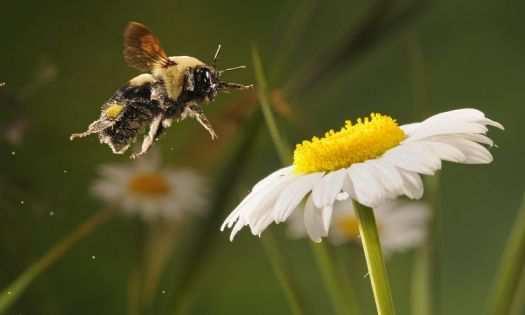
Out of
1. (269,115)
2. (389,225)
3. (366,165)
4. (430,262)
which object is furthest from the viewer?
(389,225)

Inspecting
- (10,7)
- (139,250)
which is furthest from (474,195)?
(10,7)

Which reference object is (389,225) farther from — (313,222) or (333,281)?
(313,222)

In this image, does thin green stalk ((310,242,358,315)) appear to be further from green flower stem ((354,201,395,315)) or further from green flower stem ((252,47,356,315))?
green flower stem ((354,201,395,315))

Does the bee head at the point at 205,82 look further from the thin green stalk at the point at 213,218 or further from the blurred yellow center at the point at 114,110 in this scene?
the thin green stalk at the point at 213,218

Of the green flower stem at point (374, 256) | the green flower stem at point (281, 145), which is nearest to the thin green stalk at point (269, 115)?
the green flower stem at point (281, 145)

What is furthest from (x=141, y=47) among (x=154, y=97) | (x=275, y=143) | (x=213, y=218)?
(x=213, y=218)

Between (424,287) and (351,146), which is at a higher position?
(351,146)
